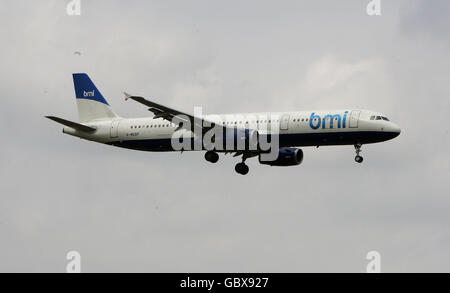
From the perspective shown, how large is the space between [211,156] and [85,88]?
16.2m

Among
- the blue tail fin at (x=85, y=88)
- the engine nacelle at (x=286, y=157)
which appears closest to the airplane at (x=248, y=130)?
the engine nacelle at (x=286, y=157)

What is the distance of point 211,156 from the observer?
8525 centimetres

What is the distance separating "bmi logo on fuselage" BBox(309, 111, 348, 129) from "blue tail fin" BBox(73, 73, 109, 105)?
2186 centimetres

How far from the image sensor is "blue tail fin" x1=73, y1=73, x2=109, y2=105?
94125 millimetres

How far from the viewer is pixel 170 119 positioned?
82125 mm

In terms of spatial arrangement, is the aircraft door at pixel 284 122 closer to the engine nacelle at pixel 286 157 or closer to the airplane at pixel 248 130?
the airplane at pixel 248 130

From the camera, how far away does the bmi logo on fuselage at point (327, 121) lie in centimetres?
8044

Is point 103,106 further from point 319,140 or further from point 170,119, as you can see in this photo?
point 319,140

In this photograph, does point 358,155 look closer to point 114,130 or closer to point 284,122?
point 284,122

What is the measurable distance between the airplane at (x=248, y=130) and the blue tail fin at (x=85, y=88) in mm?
3074
